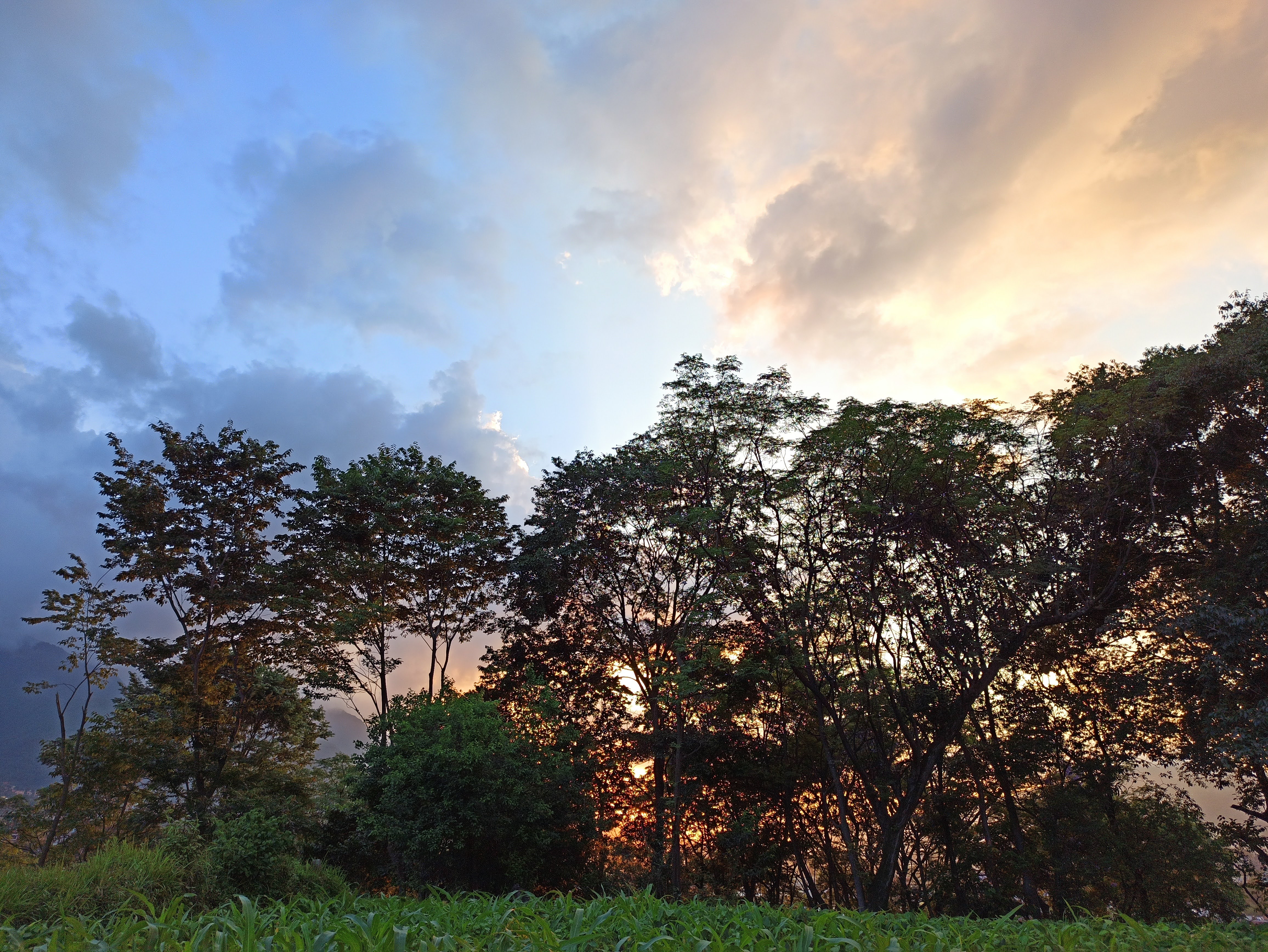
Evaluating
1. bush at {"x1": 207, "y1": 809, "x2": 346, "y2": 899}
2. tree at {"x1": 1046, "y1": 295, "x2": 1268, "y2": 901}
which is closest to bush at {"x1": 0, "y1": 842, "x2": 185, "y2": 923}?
bush at {"x1": 207, "y1": 809, "x2": 346, "y2": 899}

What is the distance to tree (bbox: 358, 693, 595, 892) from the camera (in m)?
13.4

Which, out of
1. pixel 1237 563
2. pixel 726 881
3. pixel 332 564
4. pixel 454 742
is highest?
pixel 332 564

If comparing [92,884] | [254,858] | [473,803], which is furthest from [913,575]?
[92,884]

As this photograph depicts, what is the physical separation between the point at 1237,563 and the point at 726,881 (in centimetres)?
1488

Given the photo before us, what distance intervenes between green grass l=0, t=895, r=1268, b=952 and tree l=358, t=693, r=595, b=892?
10.5 meters

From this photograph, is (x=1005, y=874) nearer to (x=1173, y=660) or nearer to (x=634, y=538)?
(x=1173, y=660)

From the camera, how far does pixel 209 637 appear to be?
64.1ft

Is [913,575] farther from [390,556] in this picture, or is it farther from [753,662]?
[390,556]

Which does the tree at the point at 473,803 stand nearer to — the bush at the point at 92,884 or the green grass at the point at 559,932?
the bush at the point at 92,884

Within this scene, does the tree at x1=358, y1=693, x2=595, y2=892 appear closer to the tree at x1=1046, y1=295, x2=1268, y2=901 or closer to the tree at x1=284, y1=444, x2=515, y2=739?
the tree at x1=284, y1=444, x2=515, y2=739

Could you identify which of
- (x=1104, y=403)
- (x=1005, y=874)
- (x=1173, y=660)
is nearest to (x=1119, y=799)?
(x=1005, y=874)

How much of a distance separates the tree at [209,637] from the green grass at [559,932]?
17428 mm

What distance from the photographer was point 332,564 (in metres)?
18.8

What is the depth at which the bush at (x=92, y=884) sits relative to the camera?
6.60 meters
